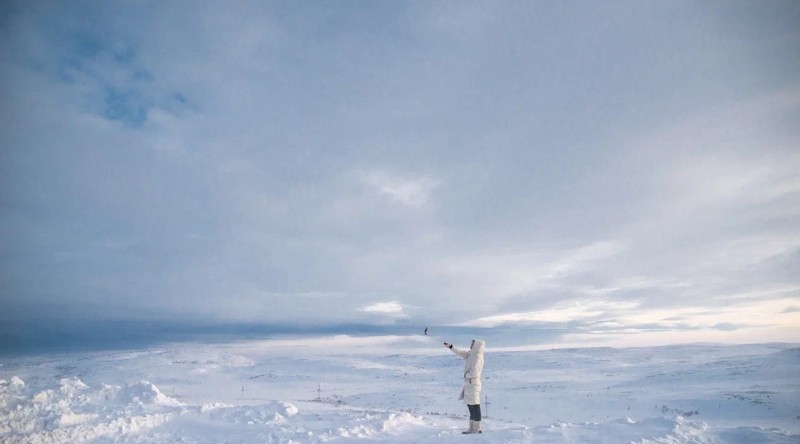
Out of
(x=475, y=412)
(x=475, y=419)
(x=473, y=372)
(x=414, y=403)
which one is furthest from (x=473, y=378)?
(x=414, y=403)

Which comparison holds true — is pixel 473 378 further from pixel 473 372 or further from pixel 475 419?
pixel 475 419

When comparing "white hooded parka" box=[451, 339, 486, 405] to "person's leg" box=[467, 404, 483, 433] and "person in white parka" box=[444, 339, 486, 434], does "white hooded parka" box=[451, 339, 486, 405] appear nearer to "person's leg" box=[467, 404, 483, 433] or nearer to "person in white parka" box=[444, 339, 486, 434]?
"person in white parka" box=[444, 339, 486, 434]

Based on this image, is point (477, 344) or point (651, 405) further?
point (651, 405)

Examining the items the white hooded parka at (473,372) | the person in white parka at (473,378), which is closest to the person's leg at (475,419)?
the person in white parka at (473,378)

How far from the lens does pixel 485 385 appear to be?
→ 38688mm

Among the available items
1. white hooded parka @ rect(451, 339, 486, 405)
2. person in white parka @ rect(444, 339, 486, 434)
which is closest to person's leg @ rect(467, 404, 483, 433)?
person in white parka @ rect(444, 339, 486, 434)

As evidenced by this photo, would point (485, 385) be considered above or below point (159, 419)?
below

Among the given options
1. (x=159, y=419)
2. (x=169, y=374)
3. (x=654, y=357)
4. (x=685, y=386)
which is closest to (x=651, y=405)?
(x=685, y=386)

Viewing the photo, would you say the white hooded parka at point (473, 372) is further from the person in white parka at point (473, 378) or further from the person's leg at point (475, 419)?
the person's leg at point (475, 419)

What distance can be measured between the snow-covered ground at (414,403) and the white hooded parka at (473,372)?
3.31 feet

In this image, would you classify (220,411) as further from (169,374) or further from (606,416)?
(169,374)

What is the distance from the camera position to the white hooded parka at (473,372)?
1145 centimetres

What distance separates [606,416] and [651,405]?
3.36m

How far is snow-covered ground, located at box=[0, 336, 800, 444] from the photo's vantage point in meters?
10.6
